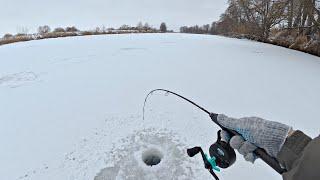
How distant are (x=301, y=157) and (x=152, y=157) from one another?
2.39m

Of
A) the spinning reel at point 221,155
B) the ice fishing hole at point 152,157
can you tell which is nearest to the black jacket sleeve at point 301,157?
the spinning reel at point 221,155

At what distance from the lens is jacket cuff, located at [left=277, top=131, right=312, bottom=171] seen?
1.09 m

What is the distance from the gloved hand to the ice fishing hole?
1859 millimetres

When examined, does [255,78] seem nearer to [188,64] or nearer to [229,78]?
[229,78]

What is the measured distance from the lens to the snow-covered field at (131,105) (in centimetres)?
299

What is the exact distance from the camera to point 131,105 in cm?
425

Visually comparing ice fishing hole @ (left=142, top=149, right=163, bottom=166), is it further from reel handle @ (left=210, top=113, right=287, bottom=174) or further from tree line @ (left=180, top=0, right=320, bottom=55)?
tree line @ (left=180, top=0, right=320, bottom=55)

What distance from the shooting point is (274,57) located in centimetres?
704

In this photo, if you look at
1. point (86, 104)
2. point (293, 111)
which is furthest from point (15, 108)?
point (293, 111)

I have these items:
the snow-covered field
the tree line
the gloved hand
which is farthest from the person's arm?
the tree line

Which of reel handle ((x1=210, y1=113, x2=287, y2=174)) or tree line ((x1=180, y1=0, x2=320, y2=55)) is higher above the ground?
tree line ((x1=180, y1=0, x2=320, y2=55))

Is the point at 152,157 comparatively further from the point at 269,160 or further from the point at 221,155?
the point at 269,160

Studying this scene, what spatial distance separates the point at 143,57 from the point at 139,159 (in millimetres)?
3961

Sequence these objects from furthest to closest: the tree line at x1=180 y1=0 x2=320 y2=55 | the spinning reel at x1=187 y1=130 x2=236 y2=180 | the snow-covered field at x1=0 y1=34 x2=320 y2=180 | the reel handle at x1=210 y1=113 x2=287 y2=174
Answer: the tree line at x1=180 y1=0 x2=320 y2=55 < the snow-covered field at x1=0 y1=34 x2=320 y2=180 < the spinning reel at x1=187 y1=130 x2=236 y2=180 < the reel handle at x1=210 y1=113 x2=287 y2=174
